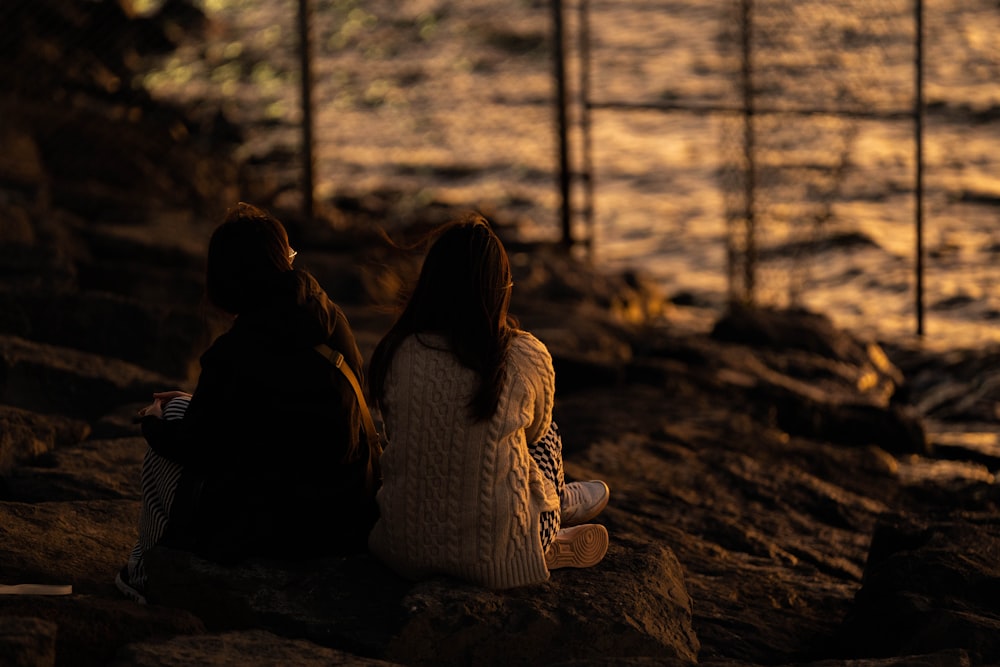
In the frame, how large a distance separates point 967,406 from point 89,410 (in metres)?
5.60

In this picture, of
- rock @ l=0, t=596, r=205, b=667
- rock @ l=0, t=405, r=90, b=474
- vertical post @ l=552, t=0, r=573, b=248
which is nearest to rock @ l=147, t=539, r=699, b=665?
rock @ l=0, t=596, r=205, b=667

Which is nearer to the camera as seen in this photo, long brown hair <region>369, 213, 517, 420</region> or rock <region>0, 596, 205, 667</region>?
rock <region>0, 596, 205, 667</region>

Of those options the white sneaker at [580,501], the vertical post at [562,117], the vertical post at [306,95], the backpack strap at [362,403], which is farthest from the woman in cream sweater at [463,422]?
the vertical post at [562,117]

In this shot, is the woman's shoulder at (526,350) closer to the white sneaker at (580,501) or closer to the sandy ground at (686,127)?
the white sneaker at (580,501)

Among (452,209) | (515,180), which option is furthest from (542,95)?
(452,209)

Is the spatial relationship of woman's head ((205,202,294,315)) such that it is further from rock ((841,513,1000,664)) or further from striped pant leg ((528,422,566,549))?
rock ((841,513,1000,664))

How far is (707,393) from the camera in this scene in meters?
8.87

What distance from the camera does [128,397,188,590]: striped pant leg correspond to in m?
4.62

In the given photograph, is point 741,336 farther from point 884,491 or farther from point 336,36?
point 336,36

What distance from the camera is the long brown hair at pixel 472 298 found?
4332 mm

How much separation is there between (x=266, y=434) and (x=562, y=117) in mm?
7501

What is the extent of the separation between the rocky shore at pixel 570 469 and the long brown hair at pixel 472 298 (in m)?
0.51

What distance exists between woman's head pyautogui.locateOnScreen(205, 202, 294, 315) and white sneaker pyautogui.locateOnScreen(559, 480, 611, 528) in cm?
112

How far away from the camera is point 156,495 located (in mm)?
4672
